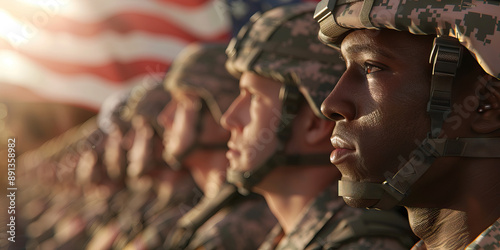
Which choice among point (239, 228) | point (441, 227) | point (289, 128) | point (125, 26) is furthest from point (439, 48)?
point (125, 26)

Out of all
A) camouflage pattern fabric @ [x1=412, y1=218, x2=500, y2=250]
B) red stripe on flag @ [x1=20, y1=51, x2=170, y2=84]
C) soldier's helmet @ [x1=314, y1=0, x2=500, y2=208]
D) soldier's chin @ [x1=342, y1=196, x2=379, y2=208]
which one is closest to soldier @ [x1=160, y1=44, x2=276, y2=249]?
soldier's chin @ [x1=342, y1=196, x2=379, y2=208]

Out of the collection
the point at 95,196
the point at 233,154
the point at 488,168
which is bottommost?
the point at 95,196

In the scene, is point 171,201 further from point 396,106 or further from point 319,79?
point 396,106

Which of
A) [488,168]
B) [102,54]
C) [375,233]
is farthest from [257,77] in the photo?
[102,54]

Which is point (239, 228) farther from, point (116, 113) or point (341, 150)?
point (116, 113)

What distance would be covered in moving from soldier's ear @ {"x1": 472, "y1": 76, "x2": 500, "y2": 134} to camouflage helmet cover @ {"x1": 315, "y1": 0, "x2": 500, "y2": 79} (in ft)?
0.39

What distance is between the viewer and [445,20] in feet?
6.63

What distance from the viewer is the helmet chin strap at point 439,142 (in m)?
2.04

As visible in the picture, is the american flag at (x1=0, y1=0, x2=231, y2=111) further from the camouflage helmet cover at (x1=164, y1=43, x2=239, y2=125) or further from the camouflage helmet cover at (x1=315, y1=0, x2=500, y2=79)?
the camouflage helmet cover at (x1=315, y1=0, x2=500, y2=79)

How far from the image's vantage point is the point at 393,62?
220 centimetres

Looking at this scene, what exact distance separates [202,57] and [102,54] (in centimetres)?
747

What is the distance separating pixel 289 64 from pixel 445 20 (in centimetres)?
159

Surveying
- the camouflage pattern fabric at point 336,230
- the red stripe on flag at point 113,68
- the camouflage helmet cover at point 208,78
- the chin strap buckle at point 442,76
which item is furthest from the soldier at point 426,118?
the red stripe on flag at point 113,68

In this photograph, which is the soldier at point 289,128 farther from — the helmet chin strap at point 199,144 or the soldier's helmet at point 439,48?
the helmet chin strap at point 199,144
